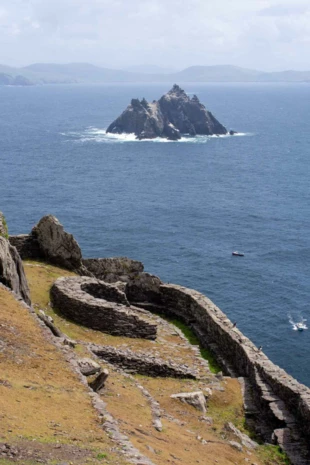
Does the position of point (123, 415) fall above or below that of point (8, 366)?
below

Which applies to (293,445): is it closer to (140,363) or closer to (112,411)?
(140,363)

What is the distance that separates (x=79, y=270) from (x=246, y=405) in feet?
64.5

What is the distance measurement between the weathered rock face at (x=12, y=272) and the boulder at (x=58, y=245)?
1312cm

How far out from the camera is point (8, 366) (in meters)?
22.0

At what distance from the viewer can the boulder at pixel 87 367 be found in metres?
24.9

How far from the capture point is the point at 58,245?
46406 mm

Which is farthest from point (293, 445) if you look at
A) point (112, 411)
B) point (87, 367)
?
point (87, 367)

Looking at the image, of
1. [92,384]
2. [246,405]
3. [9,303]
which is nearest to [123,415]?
[92,384]

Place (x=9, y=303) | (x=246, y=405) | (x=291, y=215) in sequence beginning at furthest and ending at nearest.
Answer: (x=291, y=215) < (x=246, y=405) < (x=9, y=303)

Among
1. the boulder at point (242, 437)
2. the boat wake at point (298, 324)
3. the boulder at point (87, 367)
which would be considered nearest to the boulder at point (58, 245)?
the boulder at point (87, 367)

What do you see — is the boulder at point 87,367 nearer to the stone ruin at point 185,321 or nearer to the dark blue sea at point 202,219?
the stone ruin at point 185,321

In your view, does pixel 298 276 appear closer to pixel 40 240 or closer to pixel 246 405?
pixel 40 240

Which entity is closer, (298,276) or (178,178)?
(298,276)

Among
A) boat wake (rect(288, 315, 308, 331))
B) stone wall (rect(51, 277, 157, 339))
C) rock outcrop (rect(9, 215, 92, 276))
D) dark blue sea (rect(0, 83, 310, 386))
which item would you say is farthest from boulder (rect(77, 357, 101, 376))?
boat wake (rect(288, 315, 308, 331))
